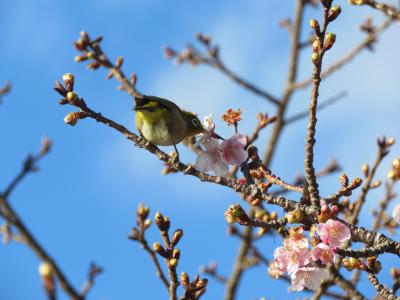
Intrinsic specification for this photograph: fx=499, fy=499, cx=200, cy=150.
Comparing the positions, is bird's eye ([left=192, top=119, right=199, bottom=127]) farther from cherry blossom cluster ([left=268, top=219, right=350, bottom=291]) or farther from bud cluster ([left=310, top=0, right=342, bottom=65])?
bud cluster ([left=310, top=0, right=342, bottom=65])

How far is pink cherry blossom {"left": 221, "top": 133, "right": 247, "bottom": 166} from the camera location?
3197 mm

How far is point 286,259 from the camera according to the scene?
285 centimetres

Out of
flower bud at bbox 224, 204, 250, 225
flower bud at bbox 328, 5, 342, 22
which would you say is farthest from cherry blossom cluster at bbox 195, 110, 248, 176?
flower bud at bbox 328, 5, 342, 22

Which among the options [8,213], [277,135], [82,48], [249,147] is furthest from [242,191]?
[277,135]

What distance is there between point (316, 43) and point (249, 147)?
931mm

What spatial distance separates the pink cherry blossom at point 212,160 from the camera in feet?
11.2

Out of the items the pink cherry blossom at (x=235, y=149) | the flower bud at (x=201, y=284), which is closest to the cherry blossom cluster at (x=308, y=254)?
the flower bud at (x=201, y=284)

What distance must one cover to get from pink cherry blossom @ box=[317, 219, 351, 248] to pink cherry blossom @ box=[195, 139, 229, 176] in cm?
98

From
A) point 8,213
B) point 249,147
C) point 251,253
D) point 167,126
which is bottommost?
point 8,213

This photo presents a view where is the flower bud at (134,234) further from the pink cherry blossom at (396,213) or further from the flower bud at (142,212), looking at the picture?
the pink cherry blossom at (396,213)

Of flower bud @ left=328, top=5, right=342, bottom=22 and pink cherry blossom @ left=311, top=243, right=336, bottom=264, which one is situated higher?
flower bud @ left=328, top=5, right=342, bottom=22

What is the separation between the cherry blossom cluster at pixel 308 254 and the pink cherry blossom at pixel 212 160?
0.76m

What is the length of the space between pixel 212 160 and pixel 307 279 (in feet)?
3.37

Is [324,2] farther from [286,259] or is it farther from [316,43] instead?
[286,259]
